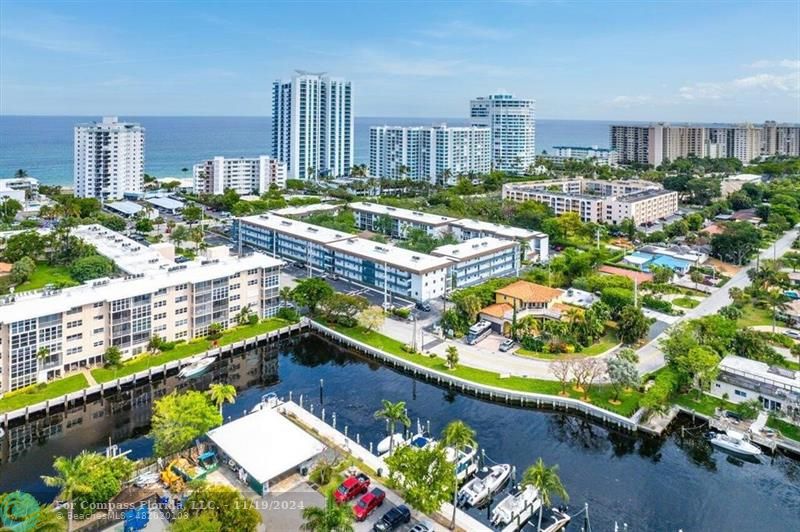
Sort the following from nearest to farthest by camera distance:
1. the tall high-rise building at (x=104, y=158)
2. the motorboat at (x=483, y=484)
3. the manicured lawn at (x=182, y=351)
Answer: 1. the motorboat at (x=483, y=484)
2. the manicured lawn at (x=182, y=351)
3. the tall high-rise building at (x=104, y=158)

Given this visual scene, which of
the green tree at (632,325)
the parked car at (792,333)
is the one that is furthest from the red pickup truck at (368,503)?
the parked car at (792,333)

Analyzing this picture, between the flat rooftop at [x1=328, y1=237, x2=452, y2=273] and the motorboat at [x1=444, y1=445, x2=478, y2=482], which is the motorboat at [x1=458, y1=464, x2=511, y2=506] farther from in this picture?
the flat rooftop at [x1=328, y1=237, x2=452, y2=273]

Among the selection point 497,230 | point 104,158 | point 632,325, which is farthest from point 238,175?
point 632,325

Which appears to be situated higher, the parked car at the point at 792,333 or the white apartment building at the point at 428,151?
the white apartment building at the point at 428,151

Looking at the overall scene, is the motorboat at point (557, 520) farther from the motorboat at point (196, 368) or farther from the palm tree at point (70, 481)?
the motorboat at point (196, 368)

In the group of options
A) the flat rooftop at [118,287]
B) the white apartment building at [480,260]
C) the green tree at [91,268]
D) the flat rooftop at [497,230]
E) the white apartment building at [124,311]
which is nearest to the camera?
the white apartment building at [124,311]

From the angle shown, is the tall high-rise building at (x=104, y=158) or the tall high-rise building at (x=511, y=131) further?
the tall high-rise building at (x=511, y=131)

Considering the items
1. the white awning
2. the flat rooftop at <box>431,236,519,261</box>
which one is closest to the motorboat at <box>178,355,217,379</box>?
the white awning

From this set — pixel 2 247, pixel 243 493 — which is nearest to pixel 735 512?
pixel 243 493
